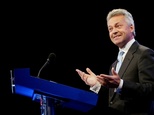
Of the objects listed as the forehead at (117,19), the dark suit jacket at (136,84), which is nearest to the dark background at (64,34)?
the forehead at (117,19)

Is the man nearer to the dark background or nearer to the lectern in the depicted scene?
the lectern

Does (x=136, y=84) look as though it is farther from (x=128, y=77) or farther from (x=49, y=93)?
(x=49, y=93)

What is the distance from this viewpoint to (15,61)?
4148 mm

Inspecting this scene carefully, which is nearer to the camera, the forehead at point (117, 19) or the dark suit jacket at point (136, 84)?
the dark suit jacket at point (136, 84)

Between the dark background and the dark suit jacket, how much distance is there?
89.7 inches

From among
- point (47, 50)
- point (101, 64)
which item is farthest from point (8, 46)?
point (101, 64)

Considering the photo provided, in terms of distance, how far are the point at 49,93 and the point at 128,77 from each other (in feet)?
2.03

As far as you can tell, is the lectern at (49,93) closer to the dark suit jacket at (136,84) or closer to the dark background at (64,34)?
the dark suit jacket at (136,84)

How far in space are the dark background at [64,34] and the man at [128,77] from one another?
2.15m

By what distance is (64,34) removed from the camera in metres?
4.53

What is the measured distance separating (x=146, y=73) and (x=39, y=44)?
103 inches

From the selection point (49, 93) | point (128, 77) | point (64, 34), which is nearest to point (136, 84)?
point (128, 77)

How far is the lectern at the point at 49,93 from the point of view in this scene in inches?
62.8

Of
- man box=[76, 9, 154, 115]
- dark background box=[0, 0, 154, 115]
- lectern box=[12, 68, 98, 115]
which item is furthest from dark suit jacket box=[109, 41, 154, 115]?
dark background box=[0, 0, 154, 115]
